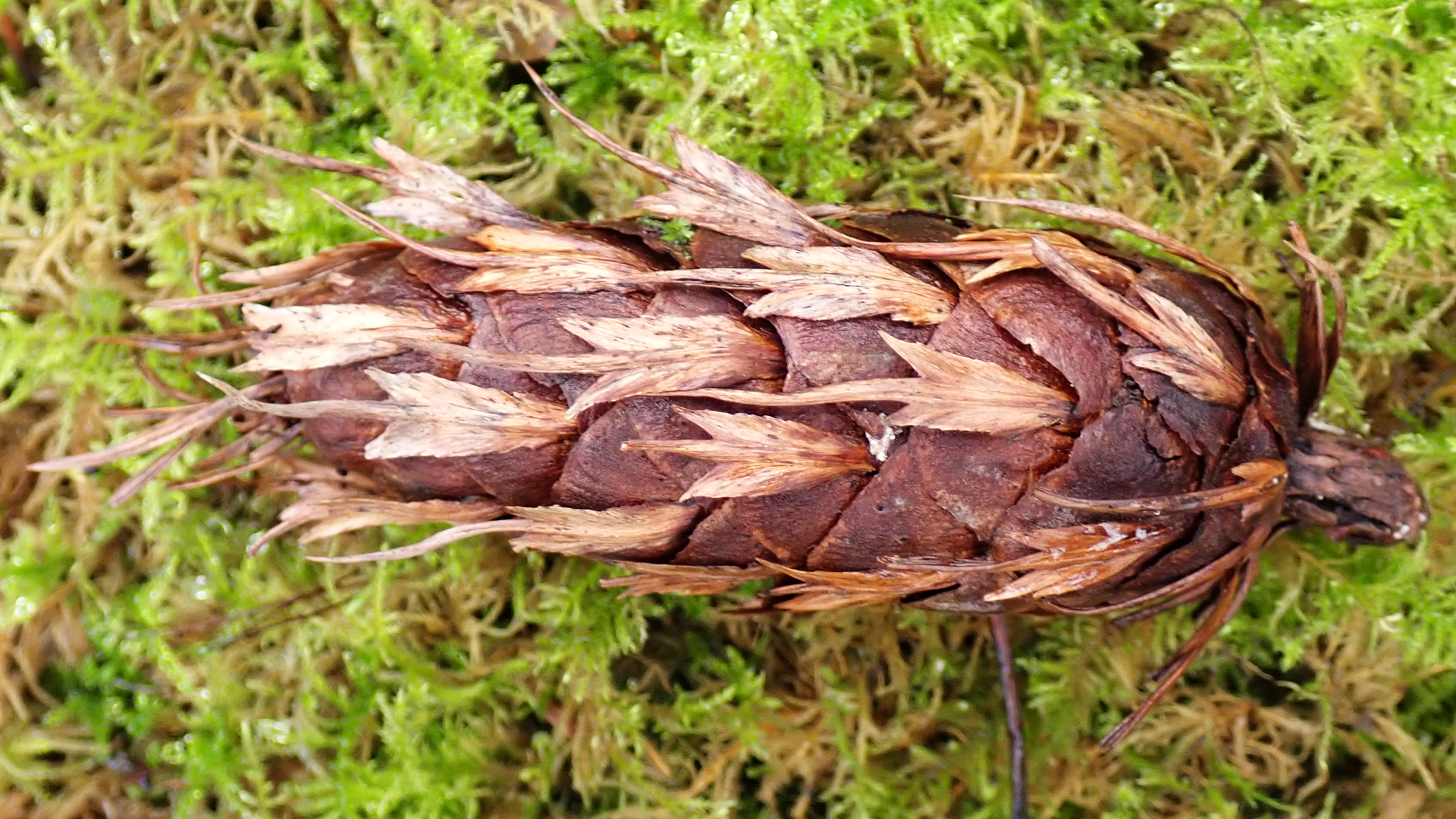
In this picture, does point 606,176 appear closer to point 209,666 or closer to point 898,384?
point 898,384

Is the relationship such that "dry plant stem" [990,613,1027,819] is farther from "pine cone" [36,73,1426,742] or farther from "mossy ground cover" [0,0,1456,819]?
"pine cone" [36,73,1426,742]

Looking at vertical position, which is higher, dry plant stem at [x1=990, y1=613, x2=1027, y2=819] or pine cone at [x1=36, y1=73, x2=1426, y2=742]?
pine cone at [x1=36, y1=73, x2=1426, y2=742]

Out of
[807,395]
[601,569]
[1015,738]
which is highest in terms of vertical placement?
[807,395]

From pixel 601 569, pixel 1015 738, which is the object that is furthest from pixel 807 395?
pixel 1015 738

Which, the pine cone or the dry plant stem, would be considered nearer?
the pine cone

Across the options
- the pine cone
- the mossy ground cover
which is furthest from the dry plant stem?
the pine cone

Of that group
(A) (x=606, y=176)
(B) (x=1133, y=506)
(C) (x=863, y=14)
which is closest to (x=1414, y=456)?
(B) (x=1133, y=506)

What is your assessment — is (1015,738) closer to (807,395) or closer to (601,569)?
(601,569)
